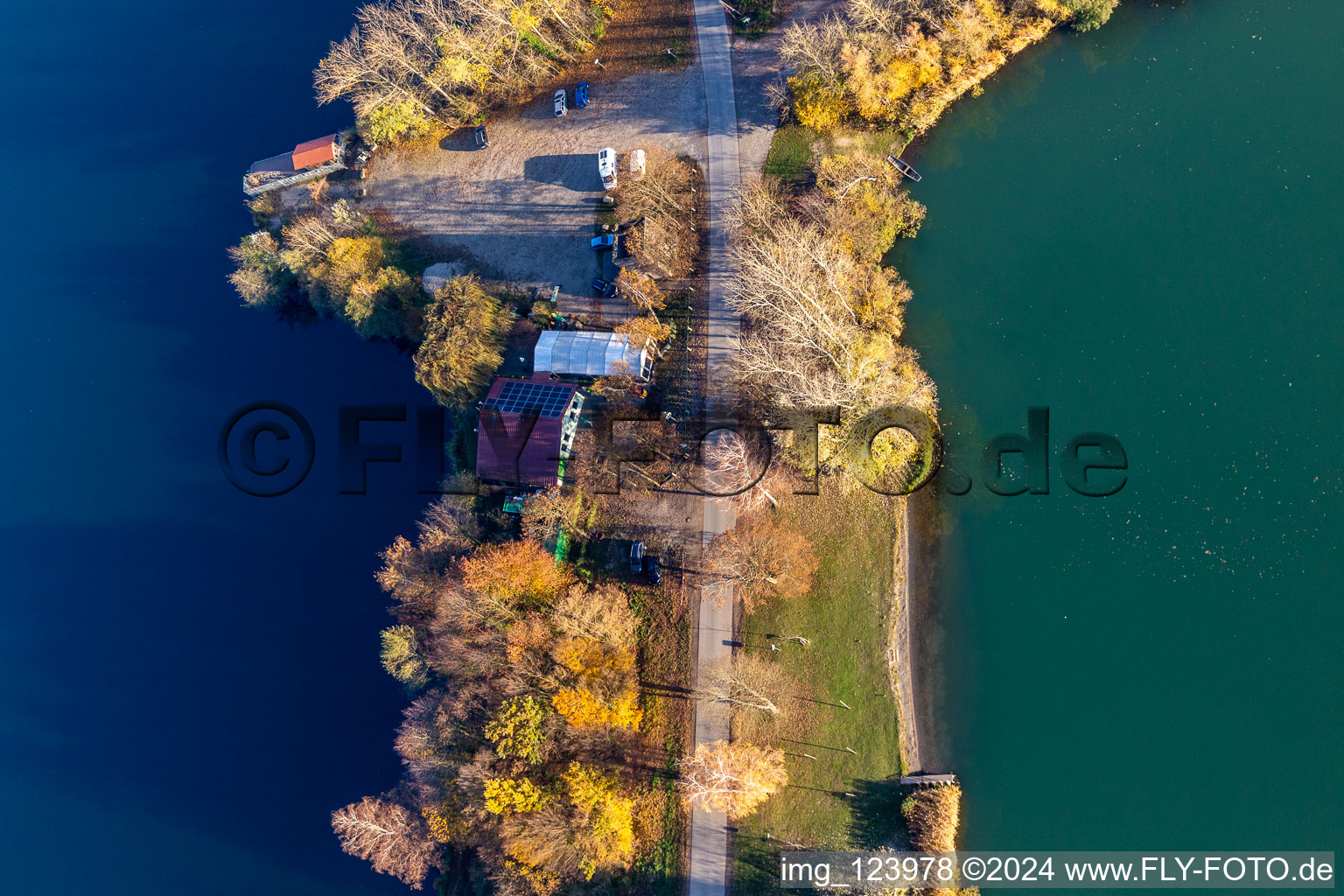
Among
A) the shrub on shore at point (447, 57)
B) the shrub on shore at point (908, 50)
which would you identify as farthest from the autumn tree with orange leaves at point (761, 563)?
the shrub on shore at point (447, 57)

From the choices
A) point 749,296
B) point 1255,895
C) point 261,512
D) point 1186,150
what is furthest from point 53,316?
point 1255,895

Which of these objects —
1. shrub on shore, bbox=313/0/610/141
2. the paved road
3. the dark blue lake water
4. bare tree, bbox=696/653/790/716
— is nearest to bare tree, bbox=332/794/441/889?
the dark blue lake water

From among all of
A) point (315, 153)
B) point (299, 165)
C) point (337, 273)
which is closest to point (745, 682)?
point (337, 273)

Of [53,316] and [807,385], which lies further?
[53,316]

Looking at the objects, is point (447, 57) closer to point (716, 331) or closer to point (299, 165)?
point (299, 165)

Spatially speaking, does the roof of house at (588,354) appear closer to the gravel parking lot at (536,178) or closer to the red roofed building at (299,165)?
the gravel parking lot at (536,178)

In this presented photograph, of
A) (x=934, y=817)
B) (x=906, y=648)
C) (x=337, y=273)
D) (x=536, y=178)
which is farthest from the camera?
(x=536, y=178)

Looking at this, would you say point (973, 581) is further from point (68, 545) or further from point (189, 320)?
point (68, 545)

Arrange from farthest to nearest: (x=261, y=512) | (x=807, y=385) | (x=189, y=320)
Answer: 1. (x=189, y=320)
2. (x=261, y=512)
3. (x=807, y=385)
